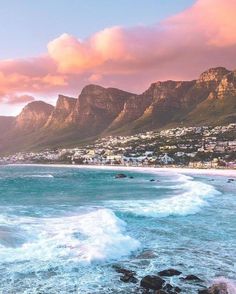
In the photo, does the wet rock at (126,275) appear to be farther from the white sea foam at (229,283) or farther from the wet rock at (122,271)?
the white sea foam at (229,283)

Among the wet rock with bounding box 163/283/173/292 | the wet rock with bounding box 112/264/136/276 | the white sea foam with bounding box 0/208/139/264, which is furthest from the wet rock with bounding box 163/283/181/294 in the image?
the white sea foam with bounding box 0/208/139/264

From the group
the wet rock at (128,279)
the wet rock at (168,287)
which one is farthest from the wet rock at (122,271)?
the wet rock at (168,287)

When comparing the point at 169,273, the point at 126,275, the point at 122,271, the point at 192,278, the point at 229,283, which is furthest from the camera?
the point at 122,271

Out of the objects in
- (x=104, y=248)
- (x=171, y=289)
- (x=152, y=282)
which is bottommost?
(x=171, y=289)

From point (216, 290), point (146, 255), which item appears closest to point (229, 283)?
point (216, 290)

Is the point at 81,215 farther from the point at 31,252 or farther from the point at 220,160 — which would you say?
the point at 220,160

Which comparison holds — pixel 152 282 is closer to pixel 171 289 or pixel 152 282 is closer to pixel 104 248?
pixel 171 289
